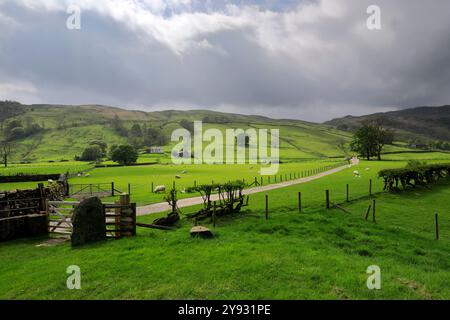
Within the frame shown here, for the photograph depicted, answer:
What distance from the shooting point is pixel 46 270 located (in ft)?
32.9

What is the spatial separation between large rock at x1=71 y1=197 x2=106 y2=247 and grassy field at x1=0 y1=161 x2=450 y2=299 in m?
0.74

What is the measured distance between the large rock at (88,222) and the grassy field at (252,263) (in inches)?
29.2

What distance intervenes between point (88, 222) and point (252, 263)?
341 inches

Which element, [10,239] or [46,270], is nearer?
[46,270]

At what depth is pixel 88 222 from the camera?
13.4 m

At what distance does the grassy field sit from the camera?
26.6 ft

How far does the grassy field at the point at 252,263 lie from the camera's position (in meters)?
8.12

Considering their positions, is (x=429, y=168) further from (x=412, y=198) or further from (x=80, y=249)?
(x=80, y=249)

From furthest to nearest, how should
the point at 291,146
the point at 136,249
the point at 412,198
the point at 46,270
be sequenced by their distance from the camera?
the point at 291,146, the point at 412,198, the point at 136,249, the point at 46,270

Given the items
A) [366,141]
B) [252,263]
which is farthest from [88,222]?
[366,141]

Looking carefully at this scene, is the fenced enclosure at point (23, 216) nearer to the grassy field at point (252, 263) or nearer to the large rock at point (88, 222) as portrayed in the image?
the grassy field at point (252, 263)

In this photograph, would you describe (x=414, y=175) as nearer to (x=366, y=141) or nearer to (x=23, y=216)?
(x=23, y=216)
